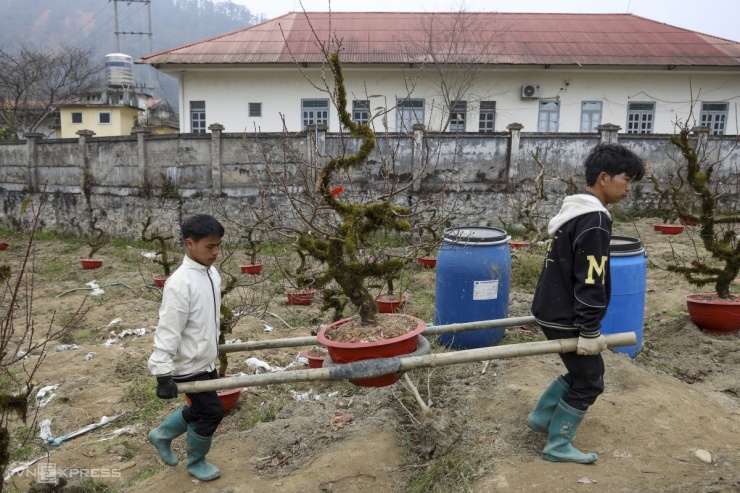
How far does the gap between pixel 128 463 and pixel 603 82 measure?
19399 mm

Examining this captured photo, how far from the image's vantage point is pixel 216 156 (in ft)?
43.9

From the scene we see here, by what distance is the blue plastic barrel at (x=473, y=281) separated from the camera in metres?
4.93

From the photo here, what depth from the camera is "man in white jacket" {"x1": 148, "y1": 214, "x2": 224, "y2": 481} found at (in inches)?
117

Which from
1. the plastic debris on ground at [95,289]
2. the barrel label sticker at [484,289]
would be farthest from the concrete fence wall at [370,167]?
the barrel label sticker at [484,289]

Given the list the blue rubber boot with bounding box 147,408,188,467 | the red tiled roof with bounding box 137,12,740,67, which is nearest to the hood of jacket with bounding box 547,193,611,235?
the blue rubber boot with bounding box 147,408,188,467

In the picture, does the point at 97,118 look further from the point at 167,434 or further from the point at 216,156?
the point at 167,434

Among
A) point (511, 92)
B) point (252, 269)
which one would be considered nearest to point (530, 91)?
point (511, 92)

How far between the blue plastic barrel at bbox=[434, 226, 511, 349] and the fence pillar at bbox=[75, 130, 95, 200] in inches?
523

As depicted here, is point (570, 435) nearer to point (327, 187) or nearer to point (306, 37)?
point (327, 187)

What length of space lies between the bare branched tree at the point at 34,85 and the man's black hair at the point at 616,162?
28.9m

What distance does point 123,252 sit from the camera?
13.2 metres

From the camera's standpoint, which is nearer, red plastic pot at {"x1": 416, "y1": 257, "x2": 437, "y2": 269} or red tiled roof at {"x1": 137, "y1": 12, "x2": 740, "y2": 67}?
red plastic pot at {"x1": 416, "y1": 257, "x2": 437, "y2": 269}

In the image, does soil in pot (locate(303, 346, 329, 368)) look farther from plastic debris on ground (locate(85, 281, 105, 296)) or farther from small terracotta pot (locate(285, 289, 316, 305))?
plastic debris on ground (locate(85, 281, 105, 296))

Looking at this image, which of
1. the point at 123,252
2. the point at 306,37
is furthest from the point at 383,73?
the point at 123,252
